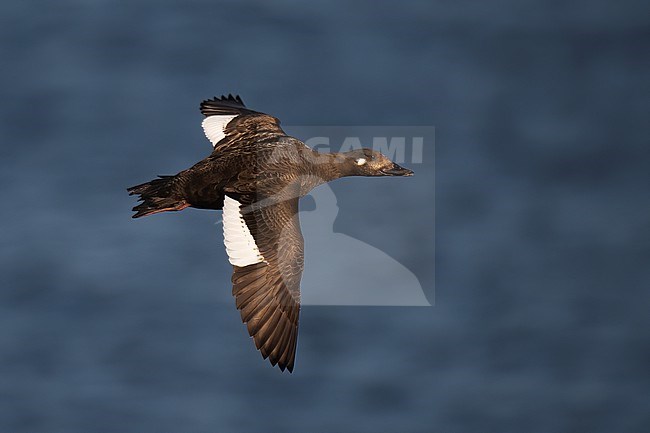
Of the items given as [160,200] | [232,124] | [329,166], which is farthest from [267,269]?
[232,124]

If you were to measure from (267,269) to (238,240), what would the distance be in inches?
12.4

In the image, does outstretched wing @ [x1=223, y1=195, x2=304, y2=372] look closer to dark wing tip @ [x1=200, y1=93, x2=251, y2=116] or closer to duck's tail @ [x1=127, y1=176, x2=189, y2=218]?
duck's tail @ [x1=127, y1=176, x2=189, y2=218]

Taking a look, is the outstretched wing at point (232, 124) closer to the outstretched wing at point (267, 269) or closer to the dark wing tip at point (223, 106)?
the dark wing tip at point (223, 106)

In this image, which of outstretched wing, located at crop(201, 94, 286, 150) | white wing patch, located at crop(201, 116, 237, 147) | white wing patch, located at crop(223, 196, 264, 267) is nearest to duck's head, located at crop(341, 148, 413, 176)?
outstretched wing, located at crop(201, 94, 286, 150)

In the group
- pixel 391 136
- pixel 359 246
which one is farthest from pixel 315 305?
pixel 391 136

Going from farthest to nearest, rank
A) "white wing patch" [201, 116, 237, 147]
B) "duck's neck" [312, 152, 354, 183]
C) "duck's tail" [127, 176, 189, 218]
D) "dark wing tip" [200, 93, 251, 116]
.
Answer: "dark wing tip" [200, 93, 251, 116] < "white wing patch" [201, 116, 237, 147] < "duck's neck" [312, 152, 354, 183] < "duck's tail" [127, 176, 189, 218]

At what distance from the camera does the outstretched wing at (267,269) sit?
38.8ft

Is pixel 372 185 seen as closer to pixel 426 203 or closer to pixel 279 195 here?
pixel 426 203

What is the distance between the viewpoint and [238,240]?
11.9 metres

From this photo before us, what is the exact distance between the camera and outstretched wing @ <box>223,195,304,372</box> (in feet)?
38.8

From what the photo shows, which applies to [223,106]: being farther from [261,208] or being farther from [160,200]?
[261,208]

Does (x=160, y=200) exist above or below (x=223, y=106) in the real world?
below

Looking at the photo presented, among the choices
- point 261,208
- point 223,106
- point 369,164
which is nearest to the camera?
point 261,208

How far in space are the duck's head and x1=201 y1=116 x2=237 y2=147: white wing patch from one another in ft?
3.82
